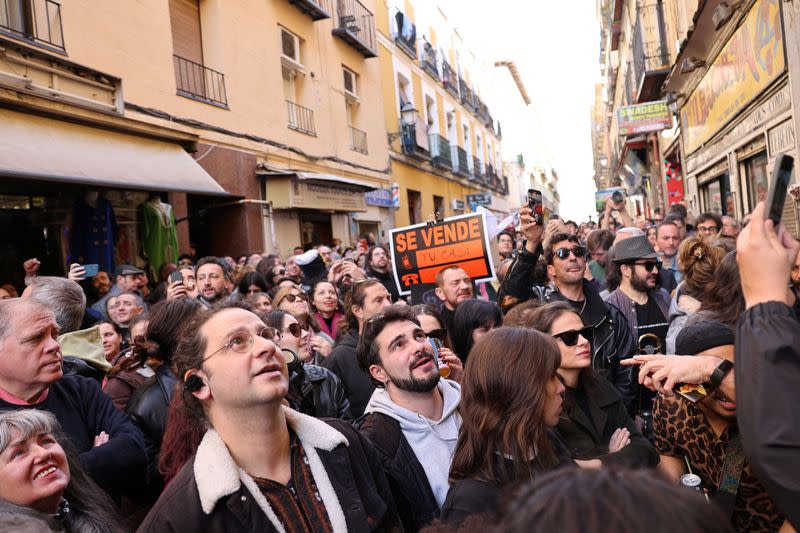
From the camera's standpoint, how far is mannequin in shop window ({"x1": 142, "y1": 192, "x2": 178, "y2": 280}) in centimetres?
901

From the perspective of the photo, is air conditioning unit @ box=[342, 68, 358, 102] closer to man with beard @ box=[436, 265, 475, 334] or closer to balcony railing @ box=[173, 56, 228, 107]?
balcony railing @ box=[173, 56, 228, 107]

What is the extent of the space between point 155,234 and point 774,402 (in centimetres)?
878

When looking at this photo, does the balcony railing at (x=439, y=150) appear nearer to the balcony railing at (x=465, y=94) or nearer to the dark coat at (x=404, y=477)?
the balcony railing at (x=465, y=94)

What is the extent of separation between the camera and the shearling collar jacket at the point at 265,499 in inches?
73.1

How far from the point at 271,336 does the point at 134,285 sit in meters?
4.83

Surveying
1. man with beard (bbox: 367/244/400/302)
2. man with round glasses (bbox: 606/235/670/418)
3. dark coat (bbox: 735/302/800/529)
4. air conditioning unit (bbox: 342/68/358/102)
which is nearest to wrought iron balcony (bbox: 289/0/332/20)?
air conditioning unit (bbox: 342/68/358/102)

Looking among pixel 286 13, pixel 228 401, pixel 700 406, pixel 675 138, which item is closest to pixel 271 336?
pixel 228 401

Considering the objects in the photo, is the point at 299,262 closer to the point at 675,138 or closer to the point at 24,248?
the point at 24,248

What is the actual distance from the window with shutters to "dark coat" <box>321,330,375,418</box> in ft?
24.5

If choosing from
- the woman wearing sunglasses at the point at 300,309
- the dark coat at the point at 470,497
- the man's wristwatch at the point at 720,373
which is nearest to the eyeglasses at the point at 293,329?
the woman wearing sunglasses at the point at 300,309

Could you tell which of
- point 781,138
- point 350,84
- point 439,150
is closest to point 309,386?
point 781,138

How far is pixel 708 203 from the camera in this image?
14.9 m

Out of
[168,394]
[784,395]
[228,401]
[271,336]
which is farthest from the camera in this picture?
[168,394]

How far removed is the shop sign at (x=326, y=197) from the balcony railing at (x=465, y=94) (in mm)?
15561
